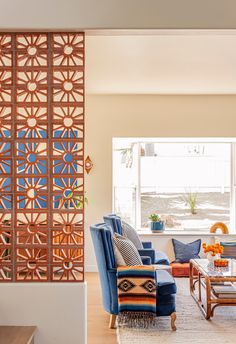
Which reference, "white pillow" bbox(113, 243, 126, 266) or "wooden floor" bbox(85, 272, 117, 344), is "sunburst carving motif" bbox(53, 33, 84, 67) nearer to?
"white pillow" bbox(113, 243, 126, 266)

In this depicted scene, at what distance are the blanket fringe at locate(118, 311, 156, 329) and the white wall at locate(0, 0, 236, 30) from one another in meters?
2.85

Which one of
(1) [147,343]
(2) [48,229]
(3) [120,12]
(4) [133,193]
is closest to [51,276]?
(2) [48,229]

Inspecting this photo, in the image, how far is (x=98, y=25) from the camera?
3.42 meters

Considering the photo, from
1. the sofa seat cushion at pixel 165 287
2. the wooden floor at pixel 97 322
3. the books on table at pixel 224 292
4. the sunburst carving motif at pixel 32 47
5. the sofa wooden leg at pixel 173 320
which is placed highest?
the sunburst carving motif at pixel 32 47

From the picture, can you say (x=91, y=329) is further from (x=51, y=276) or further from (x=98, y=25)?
(x=98, y=25)

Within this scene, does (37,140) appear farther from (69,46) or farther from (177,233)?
(177,233)

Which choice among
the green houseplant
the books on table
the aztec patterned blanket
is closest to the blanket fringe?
the aztec patterned blanket

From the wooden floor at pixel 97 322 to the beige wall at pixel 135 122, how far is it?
5.42 feet

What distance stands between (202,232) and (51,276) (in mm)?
5184

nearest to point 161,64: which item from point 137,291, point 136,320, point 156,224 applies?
point 137,291

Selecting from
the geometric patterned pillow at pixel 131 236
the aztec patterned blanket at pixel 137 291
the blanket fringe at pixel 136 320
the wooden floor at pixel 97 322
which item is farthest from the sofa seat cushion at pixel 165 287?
the geometric patterned pillow at pixel 131 236

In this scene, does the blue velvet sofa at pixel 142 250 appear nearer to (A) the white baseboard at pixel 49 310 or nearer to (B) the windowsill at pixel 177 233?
(B) the windowsill at pixel 177 233

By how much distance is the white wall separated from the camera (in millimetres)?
3402

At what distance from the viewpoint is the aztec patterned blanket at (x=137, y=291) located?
4828 mm
